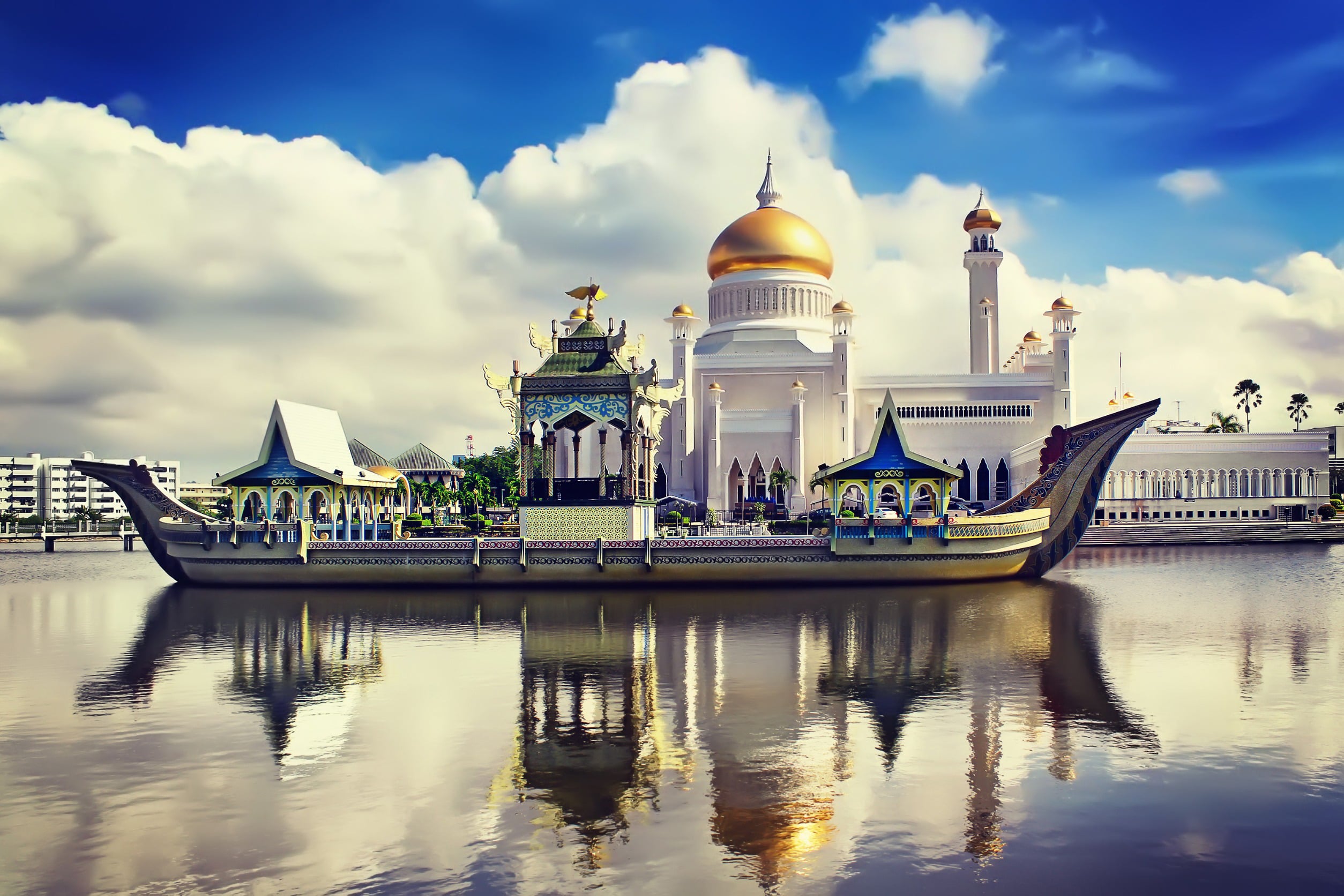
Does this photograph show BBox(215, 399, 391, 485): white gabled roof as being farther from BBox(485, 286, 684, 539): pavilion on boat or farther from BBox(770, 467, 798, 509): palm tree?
BBox(770, 467, 798, 509): palm tree

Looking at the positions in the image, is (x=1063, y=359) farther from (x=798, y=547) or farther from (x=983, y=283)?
(x=798, y=547)

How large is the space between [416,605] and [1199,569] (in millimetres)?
24103

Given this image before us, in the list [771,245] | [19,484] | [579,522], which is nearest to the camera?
[579,522]

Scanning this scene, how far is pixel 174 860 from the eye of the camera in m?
8.51

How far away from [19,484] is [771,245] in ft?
315

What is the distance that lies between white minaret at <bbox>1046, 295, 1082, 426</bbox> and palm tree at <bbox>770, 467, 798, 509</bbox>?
14436mm

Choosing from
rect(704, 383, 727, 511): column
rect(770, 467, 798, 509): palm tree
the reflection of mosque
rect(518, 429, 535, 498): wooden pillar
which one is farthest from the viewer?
rect(704, 383, 727, 511): column

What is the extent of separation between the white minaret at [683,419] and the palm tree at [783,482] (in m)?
4.43

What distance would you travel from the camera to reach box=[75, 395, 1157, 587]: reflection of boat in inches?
1154

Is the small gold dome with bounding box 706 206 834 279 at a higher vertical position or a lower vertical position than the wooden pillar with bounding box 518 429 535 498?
higher

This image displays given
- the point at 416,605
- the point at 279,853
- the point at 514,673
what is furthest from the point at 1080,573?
the point at 279,853

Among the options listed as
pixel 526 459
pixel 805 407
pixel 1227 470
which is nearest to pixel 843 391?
pixel 805 407

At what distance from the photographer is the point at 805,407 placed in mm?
57469

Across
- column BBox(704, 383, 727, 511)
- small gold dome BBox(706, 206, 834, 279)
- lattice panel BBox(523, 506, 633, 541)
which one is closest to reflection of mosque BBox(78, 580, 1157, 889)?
lattice panel BBox(523, 506, 633, 541)
